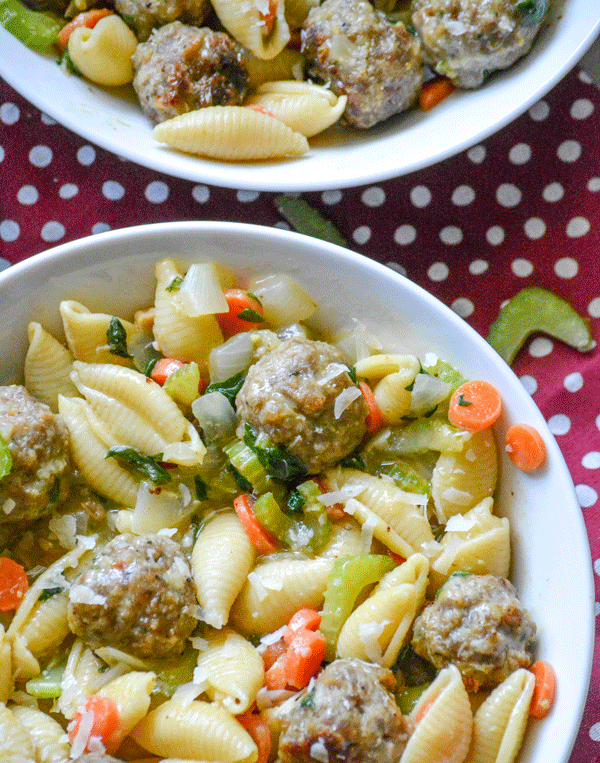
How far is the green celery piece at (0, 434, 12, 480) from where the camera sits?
2582mm

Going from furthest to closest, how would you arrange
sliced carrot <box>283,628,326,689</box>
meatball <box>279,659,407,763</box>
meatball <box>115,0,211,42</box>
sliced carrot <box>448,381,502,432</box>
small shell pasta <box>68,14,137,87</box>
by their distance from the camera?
1. meatball <box>115,0,211,42</box>
2. small shell pasta <box>68,14,137,87</box>
3. sliced carrot <box>448,381,502,432</box>
4. sliced carrot <box>283,628,326,689</box>
5. meatball <box>279,659,407,763</box>

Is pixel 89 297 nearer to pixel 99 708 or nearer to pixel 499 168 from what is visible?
pixel 99 708

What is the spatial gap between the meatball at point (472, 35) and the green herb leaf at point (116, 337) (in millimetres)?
1734

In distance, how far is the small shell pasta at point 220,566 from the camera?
103 inches

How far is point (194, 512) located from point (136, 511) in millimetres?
224

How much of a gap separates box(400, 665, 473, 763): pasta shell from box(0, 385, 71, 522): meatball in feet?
4.74

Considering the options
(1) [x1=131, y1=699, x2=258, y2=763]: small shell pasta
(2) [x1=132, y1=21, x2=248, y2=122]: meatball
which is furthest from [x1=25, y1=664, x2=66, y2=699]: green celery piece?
(2) [x1=132, y1=21, x2=248, y2=122]: meatball

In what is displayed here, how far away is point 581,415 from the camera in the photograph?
11.5 ft

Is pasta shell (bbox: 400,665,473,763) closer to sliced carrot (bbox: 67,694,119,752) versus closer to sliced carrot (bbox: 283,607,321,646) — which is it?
sliced carrot (bbox: 283,607,321,646)

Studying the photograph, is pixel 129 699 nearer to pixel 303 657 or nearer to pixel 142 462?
pixel 303 657

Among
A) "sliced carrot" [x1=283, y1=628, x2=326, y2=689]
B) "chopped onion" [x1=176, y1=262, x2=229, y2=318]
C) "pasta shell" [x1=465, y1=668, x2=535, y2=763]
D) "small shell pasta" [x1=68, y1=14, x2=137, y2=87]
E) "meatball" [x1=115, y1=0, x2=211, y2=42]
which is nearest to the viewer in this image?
"pasta shell" [x1=465, y1=668, x2=535, y2=763]


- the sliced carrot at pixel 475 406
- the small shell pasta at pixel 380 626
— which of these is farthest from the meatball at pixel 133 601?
the sliced carrot at pixel 475 406

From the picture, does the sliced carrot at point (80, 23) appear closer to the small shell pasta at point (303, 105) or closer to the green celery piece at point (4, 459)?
the small shell pasta at point (303, 105)

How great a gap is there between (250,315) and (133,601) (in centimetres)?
110
